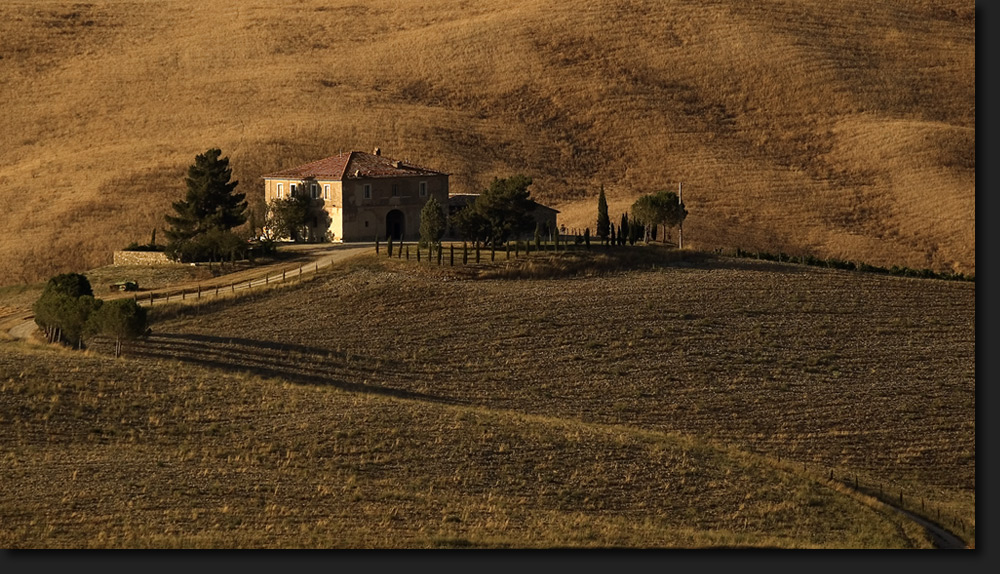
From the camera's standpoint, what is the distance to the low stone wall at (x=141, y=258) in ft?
290

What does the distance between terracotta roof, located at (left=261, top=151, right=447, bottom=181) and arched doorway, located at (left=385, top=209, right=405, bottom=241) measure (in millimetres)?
2019

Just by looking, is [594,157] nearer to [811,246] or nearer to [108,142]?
[811,246]

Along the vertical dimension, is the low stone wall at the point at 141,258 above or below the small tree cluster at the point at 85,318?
above

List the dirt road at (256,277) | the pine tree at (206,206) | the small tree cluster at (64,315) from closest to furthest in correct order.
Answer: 1. the small tree cluster at (64,315)
2. the dirt road at (256,277)
3. the pine tree at (206,206)

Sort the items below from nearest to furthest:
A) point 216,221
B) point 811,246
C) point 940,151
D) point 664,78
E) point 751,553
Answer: point 751,553, point 216,221, point 811,246, point 940,151, point 664,78

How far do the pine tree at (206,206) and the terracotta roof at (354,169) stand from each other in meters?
3.73

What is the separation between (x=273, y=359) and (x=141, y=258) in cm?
2105

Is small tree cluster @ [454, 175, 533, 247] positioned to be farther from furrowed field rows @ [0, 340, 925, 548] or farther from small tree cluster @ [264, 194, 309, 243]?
furrowed field rows @ [0, 340, 925, 548]

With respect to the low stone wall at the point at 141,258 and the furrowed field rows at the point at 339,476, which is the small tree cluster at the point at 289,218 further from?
the furrowed field rows at the point at 339,476

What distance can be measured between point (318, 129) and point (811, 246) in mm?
37030

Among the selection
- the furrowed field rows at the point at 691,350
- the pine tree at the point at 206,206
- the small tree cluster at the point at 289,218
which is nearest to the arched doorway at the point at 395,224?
the small tree cluster at the point at 289,218

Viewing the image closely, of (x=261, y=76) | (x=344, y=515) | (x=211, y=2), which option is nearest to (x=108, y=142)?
(x=261, y=76)

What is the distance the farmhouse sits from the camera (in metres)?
91.0

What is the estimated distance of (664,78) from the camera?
5536 inches
